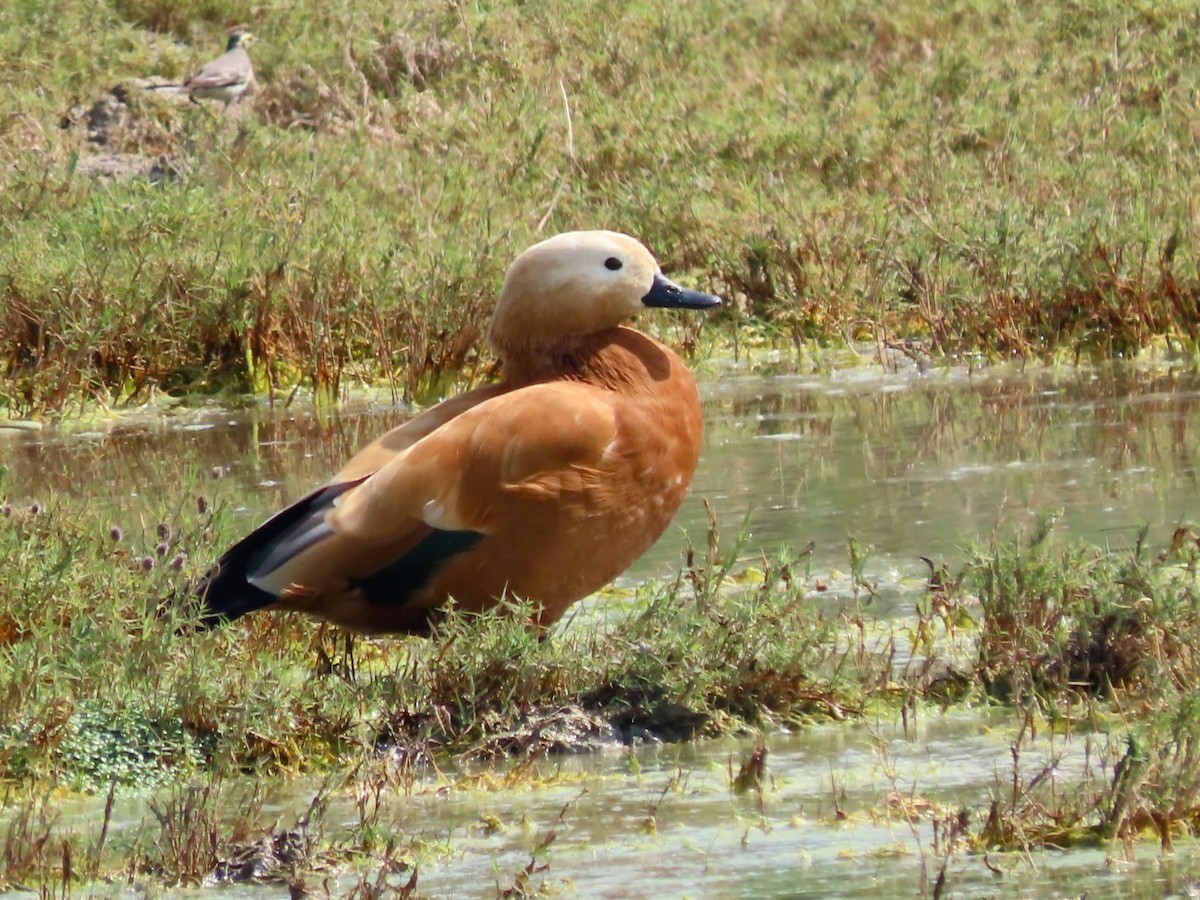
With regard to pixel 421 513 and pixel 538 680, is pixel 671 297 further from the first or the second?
pixel 538 680

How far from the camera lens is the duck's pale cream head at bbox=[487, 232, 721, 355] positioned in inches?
229

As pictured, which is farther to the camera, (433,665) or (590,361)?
(590,361)

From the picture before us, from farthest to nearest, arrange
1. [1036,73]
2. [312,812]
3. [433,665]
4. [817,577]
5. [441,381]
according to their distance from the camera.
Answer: [1036,73]
[441,381]
[817,577]
[433,665]
[312,812]

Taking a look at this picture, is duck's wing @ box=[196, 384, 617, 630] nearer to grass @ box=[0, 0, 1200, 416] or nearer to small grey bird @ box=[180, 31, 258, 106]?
grass @ box=[0, 0, 1200, 416]

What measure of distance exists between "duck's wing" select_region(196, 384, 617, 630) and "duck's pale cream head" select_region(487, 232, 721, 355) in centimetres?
41

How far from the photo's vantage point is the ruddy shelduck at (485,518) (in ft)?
17.5

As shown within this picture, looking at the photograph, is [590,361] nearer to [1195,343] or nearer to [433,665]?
[433,665]

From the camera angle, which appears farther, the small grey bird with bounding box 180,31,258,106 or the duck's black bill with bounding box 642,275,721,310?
the small grey bird with bounding box 180,31,258,106

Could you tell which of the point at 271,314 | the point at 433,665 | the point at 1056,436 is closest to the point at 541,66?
the point at 271,314

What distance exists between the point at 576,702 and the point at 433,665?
1.07ft

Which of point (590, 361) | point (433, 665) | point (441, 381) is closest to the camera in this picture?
point (433, 665)

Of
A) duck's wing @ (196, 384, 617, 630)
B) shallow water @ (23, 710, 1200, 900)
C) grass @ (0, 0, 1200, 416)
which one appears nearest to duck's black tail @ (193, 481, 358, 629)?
duck's wing @ (196, 384, 617, 630)

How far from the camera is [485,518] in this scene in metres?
5.32

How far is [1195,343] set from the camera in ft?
33.7
